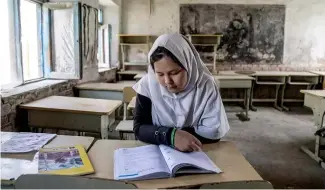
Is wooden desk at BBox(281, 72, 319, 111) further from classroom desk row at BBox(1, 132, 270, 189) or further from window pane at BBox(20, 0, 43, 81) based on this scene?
classroom desk row at BBox(1, 132, 270, 189)

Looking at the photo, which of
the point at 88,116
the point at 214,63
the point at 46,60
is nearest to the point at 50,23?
the point at 46,60

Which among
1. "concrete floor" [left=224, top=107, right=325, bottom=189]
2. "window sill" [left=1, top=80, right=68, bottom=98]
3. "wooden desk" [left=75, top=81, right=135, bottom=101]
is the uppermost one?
"window sill" [left=1, top=80, right=68, bottom=98]

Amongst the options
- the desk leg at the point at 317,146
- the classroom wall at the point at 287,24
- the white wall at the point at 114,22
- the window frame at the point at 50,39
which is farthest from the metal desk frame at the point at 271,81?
the window frame at the point at 50,39

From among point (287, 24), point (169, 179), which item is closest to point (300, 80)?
point (287, 24)

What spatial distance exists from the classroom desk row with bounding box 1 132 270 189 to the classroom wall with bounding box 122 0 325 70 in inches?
213

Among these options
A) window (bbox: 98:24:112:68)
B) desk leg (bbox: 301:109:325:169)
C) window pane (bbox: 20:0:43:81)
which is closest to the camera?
window pane (bbox: 20:0:43:81)

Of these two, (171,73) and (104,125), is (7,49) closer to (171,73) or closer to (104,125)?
(104,125)

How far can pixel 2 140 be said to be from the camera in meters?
1.38

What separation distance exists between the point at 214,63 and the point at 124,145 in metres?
5.18

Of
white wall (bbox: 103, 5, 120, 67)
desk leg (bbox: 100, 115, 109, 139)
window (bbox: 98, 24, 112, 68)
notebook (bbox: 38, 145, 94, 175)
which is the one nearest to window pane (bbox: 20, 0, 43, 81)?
desk leg (bbox: 100, 115, 109, 139)

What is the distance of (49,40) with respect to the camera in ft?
11.3

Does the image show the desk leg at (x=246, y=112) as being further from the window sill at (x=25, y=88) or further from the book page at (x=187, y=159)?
the book page at (x=187, y=159)

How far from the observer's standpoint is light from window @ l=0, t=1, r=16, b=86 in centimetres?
266

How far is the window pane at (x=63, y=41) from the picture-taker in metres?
3.46
